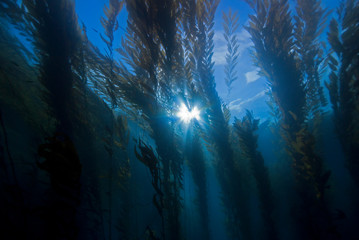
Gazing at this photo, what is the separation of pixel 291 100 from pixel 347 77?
152 cm

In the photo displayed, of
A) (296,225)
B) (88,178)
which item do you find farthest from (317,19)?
(88,178)

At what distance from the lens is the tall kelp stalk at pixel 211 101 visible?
136 inches

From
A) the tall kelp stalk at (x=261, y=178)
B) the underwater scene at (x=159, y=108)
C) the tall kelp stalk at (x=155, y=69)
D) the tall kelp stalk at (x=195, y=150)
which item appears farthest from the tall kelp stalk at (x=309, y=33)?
the tall kelp stalk at (x=155, y=69)

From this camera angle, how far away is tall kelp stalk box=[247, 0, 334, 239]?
10.5ft

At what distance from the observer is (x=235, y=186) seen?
429cm

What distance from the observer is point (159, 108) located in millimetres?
2785

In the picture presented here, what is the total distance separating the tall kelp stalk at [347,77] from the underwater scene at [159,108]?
0.03 meters

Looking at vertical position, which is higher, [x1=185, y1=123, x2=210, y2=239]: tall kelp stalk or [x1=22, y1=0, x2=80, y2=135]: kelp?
[x1=22, y1=0, x2=80, y2=135]: kelp

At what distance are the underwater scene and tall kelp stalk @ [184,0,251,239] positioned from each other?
3 centimetres

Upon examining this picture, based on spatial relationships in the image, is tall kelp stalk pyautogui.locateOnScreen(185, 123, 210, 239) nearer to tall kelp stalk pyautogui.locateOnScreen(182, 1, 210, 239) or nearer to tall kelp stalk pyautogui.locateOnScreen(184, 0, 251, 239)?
tall kelp stalk pyautogui.locateOnScreen(182, 1, 210, 239)

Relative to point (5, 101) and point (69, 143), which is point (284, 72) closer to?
point (69, 143)

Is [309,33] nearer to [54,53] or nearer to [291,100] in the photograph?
[291,100]

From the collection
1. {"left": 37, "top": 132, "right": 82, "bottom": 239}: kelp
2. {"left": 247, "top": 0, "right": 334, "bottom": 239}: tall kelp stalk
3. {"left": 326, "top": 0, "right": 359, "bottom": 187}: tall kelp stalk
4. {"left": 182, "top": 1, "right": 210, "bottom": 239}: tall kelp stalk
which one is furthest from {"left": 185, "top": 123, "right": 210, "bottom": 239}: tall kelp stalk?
{"left": 326, "top": 0, "right": 359, "bottom": 187}: tall kelp stalk

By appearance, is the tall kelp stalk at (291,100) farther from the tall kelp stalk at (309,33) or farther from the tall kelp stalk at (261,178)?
the tall kelp stalk at (261,178)
